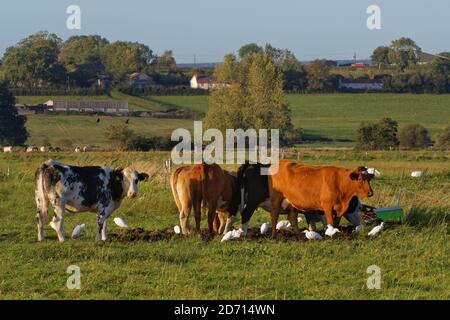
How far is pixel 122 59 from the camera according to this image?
128 meters

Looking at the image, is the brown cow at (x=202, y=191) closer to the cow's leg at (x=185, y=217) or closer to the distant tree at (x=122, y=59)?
the cow's leg at (x=185, y=217)

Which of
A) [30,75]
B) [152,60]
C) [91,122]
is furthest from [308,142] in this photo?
[152,60]

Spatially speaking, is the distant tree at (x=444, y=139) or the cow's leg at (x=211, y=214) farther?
the distant tree at (x=444, y=139)

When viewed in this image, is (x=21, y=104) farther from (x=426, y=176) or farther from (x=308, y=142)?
(x=426, y=176)

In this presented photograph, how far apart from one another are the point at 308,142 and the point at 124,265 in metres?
66.1

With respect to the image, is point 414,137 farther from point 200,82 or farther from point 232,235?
point 232,235

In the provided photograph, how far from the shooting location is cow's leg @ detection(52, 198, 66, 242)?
15.3 metres

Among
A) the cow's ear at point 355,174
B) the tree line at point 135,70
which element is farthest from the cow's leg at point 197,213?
the tree line at point 135,70

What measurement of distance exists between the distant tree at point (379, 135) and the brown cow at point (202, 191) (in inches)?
1957

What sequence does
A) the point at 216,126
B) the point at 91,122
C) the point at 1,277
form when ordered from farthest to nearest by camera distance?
the point at 91,122, the point at 216,126, the point at 1,277

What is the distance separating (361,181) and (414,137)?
58.0m

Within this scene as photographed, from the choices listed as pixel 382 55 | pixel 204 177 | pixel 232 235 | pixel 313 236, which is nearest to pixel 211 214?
pixel 204 177

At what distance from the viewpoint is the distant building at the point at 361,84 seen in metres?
122

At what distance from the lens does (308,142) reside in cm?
7838
